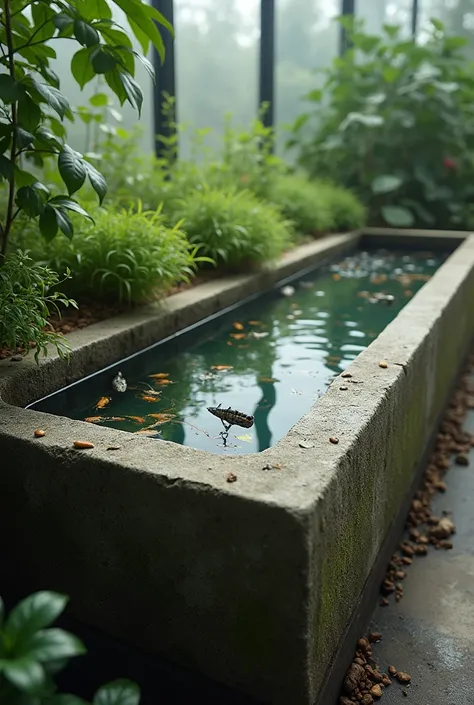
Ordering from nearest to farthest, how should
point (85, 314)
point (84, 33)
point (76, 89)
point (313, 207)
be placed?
point (84, 33) < point (85, 314) < point (76, 89) < point (313, 207)

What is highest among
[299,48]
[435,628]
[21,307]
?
[299,48]

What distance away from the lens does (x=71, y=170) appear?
1.85 metres

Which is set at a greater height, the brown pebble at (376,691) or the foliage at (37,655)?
the foliage at (37,655)

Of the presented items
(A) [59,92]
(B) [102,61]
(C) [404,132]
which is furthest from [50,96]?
(C) [404,132]

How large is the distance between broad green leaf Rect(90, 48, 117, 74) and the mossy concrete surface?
916 mm

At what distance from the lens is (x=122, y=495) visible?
1404 mm

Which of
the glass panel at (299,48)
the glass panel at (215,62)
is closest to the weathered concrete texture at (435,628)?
the glass panel at (215,62)

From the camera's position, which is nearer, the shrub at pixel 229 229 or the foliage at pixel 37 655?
the foliage at pixel 37 655

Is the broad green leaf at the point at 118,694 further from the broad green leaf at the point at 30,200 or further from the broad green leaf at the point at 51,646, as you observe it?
the broad green leaf at the point at 30,200

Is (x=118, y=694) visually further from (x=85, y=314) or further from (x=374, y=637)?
(x=85, y=314)

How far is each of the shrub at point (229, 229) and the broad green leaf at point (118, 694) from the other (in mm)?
2569

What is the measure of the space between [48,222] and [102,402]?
583 mm

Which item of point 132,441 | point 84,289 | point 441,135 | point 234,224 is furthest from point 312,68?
point 132,441

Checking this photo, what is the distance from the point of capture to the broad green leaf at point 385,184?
6516mm
